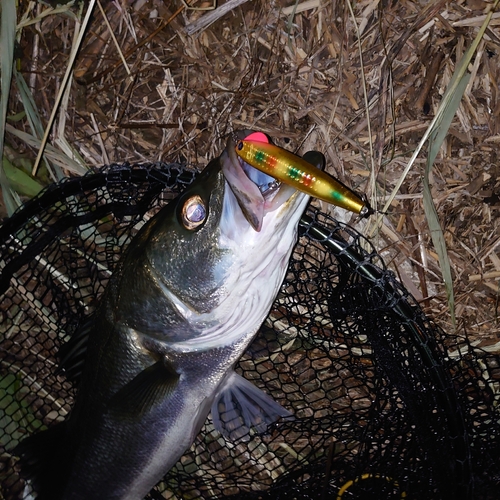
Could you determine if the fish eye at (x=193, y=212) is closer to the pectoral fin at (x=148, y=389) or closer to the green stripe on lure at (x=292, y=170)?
the green stripe on lure at (x=292, y=170)

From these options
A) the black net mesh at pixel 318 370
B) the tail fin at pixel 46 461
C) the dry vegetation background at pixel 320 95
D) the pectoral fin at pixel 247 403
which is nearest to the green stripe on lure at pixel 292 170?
the black net mesh at pixel 318 370

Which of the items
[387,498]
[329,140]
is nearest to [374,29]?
[329,140]

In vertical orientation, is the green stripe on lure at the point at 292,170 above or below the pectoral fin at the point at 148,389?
above

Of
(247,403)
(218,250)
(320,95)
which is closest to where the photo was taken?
(218,250)

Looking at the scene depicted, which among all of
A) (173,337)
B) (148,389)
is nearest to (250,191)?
(173,337)

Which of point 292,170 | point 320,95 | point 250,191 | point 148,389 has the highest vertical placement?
point 320,95

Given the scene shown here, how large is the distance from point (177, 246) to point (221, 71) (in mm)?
1221

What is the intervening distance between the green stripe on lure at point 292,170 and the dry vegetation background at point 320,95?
2.73 ft

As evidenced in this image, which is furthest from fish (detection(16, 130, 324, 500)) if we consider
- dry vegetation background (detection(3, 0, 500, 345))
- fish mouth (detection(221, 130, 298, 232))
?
dry vegetation background (detection(3, 0, 500, 345))

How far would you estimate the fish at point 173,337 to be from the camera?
1.77m

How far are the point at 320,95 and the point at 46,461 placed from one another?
7.14 ft

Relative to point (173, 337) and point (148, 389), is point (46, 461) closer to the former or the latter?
point (148, 389)

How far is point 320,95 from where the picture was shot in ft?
8.45

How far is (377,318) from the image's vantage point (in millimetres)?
2184
